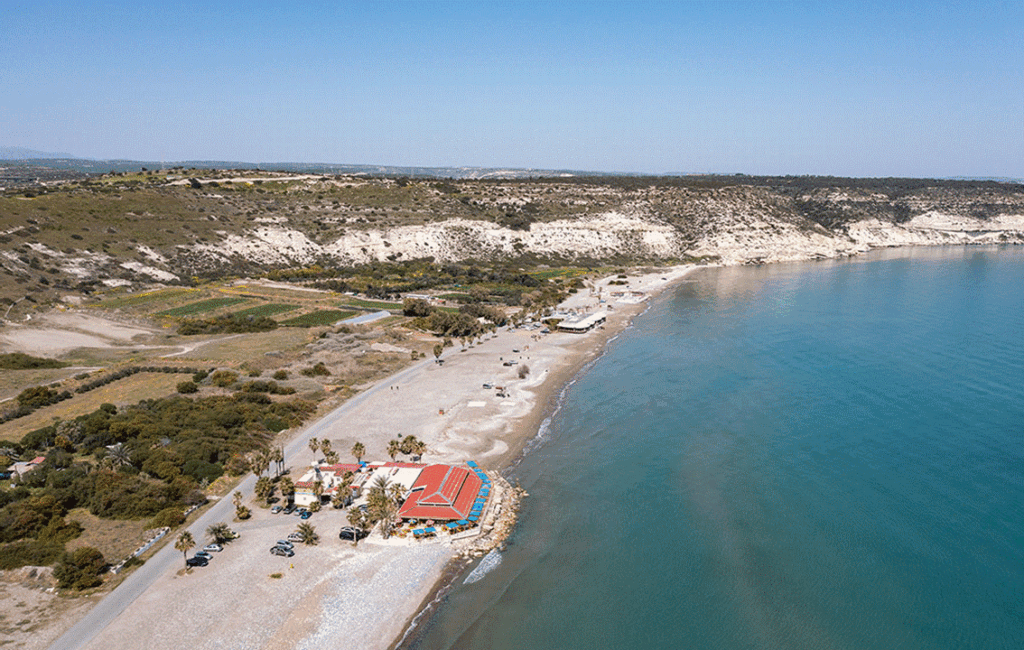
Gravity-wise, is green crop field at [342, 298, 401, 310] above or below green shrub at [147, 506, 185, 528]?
above

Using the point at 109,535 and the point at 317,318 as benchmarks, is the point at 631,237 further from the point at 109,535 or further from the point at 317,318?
the point at 109,535

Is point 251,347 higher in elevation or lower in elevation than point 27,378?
higher

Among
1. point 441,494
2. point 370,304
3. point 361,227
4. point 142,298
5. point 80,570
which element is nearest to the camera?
point 80,570

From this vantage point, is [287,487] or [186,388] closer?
[287,487]

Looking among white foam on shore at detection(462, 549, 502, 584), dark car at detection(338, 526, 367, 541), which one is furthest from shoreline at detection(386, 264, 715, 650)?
dark car at detection(338, 526, 367, 541)

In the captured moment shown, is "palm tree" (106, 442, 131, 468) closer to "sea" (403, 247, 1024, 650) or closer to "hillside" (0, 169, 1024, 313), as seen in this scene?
"sea" (403, 247, 1024, 650)

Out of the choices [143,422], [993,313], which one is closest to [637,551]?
[143,422]

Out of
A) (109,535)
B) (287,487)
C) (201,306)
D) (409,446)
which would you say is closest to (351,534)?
(287,487)

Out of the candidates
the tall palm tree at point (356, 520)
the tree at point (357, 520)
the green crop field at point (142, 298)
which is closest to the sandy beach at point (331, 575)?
the tall palm tree at point (356, 520)
